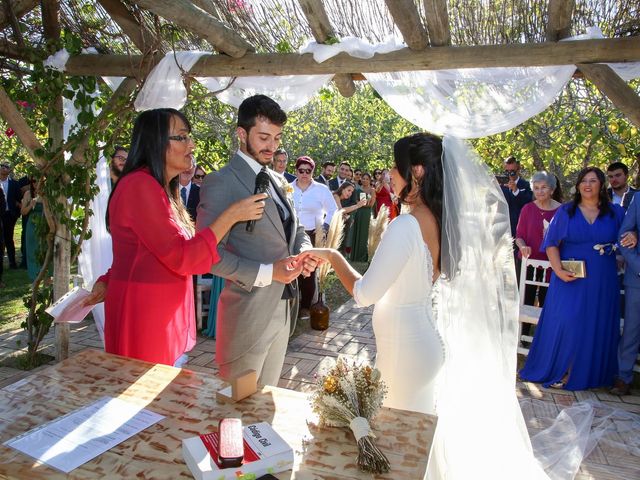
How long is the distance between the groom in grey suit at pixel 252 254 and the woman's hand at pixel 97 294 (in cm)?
51

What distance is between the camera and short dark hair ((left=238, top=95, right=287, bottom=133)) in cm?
229

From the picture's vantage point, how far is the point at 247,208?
2.08 meters

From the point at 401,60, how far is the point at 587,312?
273 cm

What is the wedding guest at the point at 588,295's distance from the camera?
4418 mm

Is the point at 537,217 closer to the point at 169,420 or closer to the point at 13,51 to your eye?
the point at 169,420

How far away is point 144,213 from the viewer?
196 centimetres

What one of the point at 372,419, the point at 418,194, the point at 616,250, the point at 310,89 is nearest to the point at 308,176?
the point at 310,89

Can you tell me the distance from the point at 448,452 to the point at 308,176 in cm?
490

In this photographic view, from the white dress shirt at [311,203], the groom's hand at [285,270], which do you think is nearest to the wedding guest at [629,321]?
the groom's hand at [285,270]

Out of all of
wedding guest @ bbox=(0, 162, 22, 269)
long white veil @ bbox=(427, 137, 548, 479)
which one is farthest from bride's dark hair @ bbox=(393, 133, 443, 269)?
wedding guest @ bbox=(0, 162, 22, 269)

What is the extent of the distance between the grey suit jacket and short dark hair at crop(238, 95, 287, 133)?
0.58 feet

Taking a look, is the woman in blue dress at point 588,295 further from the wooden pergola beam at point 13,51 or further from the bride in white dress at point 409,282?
the wooden pergola beam at point 13,51

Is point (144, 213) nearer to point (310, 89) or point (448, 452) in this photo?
point (448, 452)

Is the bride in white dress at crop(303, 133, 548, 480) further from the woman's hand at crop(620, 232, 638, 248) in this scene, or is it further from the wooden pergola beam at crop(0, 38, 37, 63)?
the wooden pergola beam at crop(0, 38, 37, 63)
